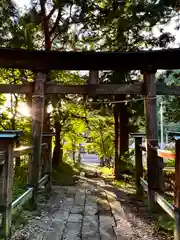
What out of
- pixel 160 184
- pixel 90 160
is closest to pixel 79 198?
pixel 160 184

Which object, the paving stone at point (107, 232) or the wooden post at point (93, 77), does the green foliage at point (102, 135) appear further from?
the paving stone at point (107, 232)

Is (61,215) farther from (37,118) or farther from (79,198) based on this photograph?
(37,118)

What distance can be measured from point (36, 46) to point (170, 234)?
6967mm

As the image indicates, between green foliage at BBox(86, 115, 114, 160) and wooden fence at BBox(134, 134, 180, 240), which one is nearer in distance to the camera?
wooden fence at BBox(134, 134, 180, 240)

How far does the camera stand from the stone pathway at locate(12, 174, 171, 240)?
3.13 meters

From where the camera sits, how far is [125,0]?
675 cm

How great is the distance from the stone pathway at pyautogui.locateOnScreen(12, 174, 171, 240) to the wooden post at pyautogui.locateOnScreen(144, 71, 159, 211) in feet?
2.12

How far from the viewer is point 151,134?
452 cm

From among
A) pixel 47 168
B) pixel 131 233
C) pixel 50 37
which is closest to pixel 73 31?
pixel 50 37

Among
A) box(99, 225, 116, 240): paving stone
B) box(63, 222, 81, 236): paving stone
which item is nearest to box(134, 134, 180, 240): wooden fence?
box(99, 225, 116, 240): paving stone

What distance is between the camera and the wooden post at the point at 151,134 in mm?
4309

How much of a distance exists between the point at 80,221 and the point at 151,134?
1.90 metres

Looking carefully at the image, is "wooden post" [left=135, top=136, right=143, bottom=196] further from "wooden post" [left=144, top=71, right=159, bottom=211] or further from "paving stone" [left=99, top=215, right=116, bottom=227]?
"paving stone" [left=99, top=215, right=116, bottom=227]

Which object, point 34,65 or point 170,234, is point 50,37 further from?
point 170,234
